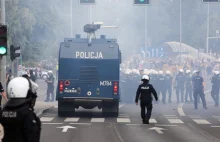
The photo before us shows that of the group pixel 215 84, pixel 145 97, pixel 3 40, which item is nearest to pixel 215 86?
pixel 215 84

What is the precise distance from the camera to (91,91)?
2331 centimetres

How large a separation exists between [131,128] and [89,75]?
181 inches

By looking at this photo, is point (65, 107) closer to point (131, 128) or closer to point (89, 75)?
point (89, 75)

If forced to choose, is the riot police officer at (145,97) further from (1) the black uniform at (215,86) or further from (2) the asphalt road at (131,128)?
(1) the black uniform at (215,86)

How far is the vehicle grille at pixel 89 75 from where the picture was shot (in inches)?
922

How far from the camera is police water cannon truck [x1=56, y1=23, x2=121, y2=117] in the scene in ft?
76.2

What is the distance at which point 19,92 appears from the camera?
630 centimetres

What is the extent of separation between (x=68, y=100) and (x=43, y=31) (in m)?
31.9

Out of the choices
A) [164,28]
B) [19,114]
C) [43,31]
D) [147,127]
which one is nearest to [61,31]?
[43,31]

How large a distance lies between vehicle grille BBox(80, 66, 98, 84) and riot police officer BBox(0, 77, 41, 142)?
17.0m

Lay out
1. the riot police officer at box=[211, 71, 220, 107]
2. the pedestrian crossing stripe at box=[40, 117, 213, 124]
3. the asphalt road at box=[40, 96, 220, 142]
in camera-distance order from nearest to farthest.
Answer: the asphalt road at box=[40, 96, 220, 142] → the pedestrian crossing stripe at box=[40, 117, 213, 124] → the riot police officer at box=[211, 71, 220, 107]

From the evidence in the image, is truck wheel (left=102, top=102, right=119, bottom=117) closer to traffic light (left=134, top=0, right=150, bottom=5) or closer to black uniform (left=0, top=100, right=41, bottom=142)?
traffic light (left=134, top=0, right=150, bottom=5)

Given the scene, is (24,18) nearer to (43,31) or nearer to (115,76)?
(43,31)

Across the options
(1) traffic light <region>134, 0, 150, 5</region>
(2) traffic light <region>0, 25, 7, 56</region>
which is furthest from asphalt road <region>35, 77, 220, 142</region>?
(1) traffic light <region>134, 0, 150, 5</region>
